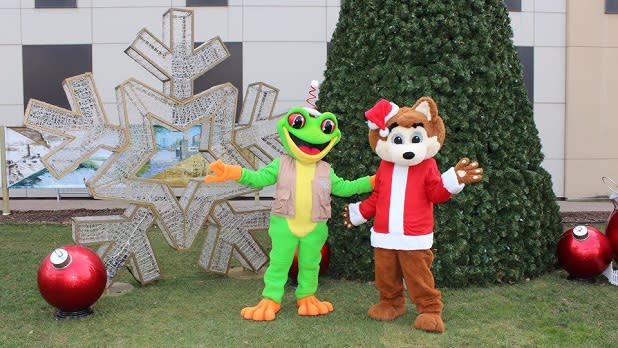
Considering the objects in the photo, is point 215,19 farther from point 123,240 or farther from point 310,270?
point 310,270

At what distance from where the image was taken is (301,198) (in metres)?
4.51

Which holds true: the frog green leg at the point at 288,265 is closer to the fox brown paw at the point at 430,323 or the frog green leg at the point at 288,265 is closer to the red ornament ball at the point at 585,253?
the fox brown paw at the point at 430,323

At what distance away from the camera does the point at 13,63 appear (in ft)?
40.7

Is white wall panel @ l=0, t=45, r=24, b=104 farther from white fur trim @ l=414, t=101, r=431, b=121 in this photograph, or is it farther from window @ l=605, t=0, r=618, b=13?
window @ l=605, t=0, r=618, b=13

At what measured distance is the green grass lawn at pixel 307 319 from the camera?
398cm

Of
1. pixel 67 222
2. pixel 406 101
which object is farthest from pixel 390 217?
pixel 67 222

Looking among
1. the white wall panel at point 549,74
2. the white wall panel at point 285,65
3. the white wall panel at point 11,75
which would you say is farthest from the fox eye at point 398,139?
the white wall panel at point 11,75

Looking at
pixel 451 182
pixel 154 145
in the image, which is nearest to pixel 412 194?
pixel 451 182

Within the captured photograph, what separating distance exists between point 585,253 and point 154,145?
13.3 feet

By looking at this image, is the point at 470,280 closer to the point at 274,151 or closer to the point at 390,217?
the point at 390,217

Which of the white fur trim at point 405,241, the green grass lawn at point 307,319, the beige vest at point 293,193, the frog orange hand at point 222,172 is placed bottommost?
the green grass lawn at point 307,319

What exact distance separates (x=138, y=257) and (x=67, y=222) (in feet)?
15.6

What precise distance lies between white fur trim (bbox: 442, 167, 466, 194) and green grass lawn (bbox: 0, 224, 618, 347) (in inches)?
40.7

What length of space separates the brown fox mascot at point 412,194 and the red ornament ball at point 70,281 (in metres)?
2.19
